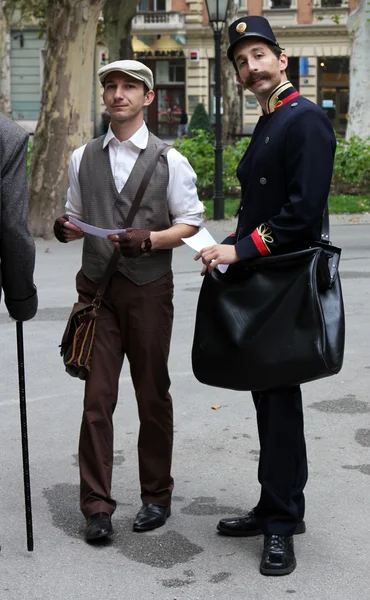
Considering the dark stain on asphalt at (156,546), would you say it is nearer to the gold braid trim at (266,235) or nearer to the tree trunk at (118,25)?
the gold braid trim at (266,235)

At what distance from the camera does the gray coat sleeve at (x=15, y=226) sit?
3.97 m

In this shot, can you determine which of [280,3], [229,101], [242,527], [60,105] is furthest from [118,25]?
[242,527]

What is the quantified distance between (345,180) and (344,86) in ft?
108

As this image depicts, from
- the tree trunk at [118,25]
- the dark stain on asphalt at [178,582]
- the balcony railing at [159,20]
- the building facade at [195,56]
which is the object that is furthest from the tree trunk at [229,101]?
the dark stain on asphalt at [178,582]

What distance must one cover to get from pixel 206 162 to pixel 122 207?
1573cm

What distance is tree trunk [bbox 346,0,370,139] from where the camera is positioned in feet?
88.7

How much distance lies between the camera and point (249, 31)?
426cm

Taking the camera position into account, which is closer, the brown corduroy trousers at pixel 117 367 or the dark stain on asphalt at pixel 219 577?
the dark stain on asphalt at pixel 219 577

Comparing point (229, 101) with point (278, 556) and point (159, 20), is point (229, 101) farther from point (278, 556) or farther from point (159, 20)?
point (278, 556)

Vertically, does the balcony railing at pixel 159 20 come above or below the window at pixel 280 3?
below

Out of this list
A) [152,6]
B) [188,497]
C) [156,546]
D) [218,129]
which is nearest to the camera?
A: [156,546]

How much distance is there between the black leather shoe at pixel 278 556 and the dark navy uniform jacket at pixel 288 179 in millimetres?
1145

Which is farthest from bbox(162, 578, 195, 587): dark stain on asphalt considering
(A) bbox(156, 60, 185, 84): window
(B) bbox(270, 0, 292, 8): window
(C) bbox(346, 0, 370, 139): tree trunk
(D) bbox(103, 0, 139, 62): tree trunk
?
(A) bbox(156, 60, 185, 84): window

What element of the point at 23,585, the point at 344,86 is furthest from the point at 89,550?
the point at 344,86
